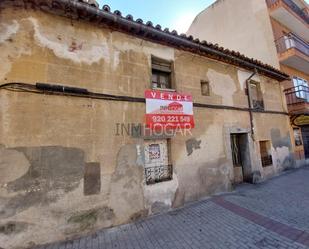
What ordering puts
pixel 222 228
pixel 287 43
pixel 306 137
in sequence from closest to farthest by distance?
pixel 222 228 → pixel 287 43 → pixel 306 137

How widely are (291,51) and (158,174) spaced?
1015 centimetres

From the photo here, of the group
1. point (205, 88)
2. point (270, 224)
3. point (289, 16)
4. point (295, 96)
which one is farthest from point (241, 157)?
point (289, 16)

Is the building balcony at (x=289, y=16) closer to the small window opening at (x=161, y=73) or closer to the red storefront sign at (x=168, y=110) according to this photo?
the small window opening at (x=161, y=73)

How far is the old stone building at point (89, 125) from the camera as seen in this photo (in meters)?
3.66

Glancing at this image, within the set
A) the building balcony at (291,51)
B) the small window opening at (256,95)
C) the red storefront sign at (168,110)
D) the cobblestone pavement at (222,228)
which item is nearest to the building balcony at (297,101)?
the building balcony at (291,51)

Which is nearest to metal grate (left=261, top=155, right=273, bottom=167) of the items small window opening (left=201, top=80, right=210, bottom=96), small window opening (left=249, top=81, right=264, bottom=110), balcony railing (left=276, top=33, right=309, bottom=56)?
small window opening (left=249, top=81, right=264, bottom=110)

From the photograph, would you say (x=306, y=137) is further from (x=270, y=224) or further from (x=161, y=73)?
(x=161, y=73)

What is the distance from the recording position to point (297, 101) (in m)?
10.8

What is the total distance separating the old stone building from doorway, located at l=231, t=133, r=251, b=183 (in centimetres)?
138

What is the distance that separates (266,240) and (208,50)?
19.2ft

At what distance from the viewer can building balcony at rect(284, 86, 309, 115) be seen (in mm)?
10212

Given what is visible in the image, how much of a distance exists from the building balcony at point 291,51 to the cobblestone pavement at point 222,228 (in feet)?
25.5

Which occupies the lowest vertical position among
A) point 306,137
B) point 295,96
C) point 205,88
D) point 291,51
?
point 306,137

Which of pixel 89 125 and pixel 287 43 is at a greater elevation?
pixel 287 43
